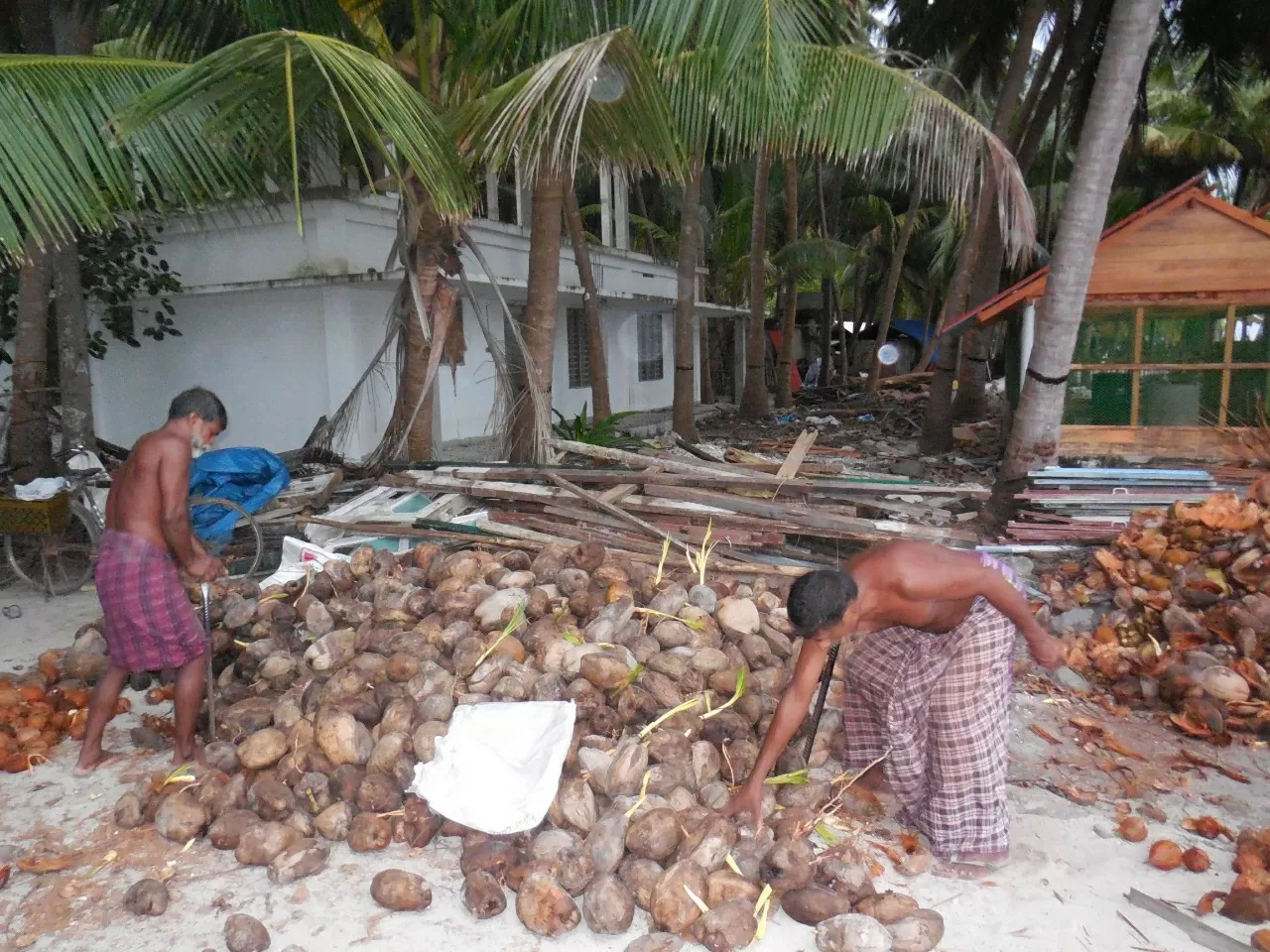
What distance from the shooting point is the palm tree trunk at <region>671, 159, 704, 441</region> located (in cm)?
1220

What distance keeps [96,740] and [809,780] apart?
A: 2942 mm

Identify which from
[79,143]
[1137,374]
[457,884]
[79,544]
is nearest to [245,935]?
[457,884]

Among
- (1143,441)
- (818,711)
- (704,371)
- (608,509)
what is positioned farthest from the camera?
(704,371)

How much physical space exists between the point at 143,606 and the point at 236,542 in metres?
3.01

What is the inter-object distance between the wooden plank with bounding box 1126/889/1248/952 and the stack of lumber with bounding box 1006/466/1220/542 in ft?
10.4

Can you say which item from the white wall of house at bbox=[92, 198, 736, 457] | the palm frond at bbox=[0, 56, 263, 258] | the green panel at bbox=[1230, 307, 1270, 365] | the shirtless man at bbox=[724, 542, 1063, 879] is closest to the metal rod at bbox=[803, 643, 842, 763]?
the shirtless man at bbox=[724, 542, 1063, 879]

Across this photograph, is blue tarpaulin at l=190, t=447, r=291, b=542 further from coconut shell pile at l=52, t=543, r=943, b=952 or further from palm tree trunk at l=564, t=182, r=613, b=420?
palm tree trunk at l=564, t=182, r=613, b=420

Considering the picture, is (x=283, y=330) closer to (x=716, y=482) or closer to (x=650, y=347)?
(x=716, y=482)

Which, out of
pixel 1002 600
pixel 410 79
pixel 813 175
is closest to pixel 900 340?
pixel 813 175

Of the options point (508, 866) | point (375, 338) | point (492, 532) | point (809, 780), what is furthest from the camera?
point (375, 338)

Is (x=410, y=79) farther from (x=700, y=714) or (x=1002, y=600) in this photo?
(x=1002, y=600)

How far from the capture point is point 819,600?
274cm

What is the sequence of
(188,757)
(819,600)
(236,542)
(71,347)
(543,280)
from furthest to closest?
(543,280) → (71,347) → (236,542) → (188,757) → (819,600)

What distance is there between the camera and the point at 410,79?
293 inches
